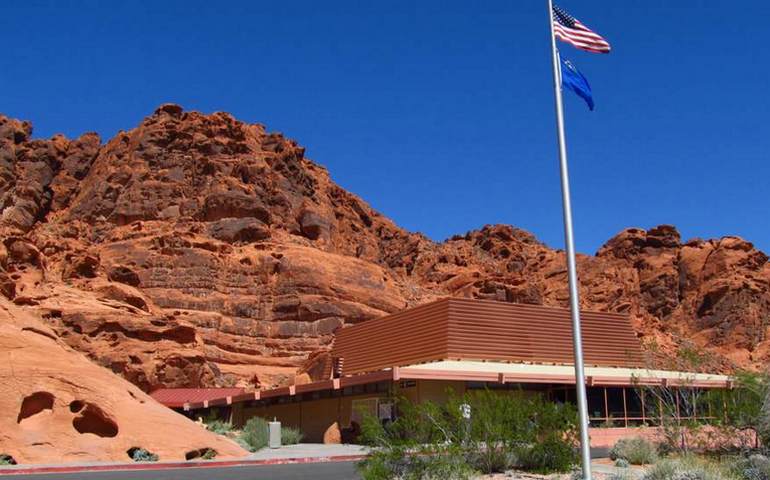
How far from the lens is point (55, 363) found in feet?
74.8

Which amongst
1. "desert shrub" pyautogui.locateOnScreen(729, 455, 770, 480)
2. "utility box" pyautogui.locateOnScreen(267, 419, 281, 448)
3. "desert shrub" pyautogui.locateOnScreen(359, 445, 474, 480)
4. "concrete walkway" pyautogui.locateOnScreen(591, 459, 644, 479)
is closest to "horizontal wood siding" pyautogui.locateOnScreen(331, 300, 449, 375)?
"utility box" pyautogui.locateOnScreen(267, 419, 281, 448)

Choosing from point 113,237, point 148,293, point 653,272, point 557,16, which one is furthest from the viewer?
point 653,272

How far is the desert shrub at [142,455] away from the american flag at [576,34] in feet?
52.0

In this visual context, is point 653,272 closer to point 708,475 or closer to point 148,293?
point 148,293

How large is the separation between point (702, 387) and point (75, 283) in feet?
145

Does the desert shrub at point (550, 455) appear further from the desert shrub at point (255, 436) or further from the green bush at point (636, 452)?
the desert shrub at point (255, 436)

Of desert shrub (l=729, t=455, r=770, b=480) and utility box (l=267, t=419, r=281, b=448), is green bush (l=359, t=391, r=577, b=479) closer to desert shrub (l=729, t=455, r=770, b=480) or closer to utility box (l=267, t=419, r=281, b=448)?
desert shrub (l=729, t=455, r=770, b=480)

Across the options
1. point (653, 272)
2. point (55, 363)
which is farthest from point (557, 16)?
point (653, 272)

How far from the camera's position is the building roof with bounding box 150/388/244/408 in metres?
48.5

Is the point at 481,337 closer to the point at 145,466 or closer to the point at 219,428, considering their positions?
the point at 219,428

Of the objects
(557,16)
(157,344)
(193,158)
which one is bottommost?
(157,344)

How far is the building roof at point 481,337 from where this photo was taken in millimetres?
40438

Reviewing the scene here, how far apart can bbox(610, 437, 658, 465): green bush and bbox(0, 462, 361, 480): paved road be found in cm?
779

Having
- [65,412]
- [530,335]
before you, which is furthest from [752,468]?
[530,335]
